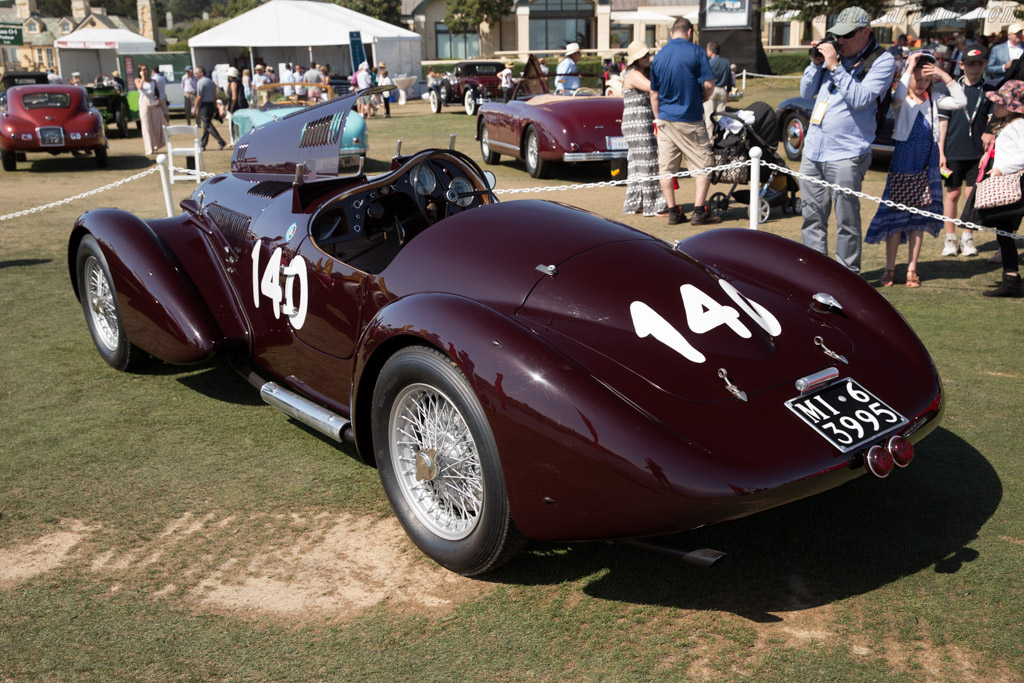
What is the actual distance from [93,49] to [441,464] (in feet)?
150

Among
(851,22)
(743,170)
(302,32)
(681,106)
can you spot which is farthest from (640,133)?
(302,32)

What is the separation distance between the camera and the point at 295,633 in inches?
119

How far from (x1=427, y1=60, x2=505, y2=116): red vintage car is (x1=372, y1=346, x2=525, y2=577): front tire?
2524 centimetres

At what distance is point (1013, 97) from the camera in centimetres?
652

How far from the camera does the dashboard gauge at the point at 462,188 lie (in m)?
4.81

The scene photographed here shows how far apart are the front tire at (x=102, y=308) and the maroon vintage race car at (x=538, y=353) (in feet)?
1.51

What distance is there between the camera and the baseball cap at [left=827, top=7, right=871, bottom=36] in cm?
608

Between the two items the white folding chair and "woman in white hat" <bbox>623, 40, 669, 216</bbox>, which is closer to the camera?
"woman in white hat" <bbox>623, 40, 669, 216</bbox>

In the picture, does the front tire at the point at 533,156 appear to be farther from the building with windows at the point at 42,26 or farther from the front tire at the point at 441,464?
the building with windows at the point at 42,26

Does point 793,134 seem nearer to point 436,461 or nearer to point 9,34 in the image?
point 436,461

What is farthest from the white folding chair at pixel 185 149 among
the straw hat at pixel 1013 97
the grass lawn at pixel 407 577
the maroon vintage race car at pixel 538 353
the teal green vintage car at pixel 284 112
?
the straw hat at pixel 1013 97

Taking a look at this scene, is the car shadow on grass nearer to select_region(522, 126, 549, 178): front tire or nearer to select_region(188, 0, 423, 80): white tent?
select_region(522, 126, 549, 178): front tire

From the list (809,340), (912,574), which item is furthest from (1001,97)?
(912,574)

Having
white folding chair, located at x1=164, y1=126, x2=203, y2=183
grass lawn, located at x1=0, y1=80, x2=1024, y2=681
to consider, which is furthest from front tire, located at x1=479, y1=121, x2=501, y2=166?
grass lawn, located at x1=0, y1=80, x2=1024, y2=681
